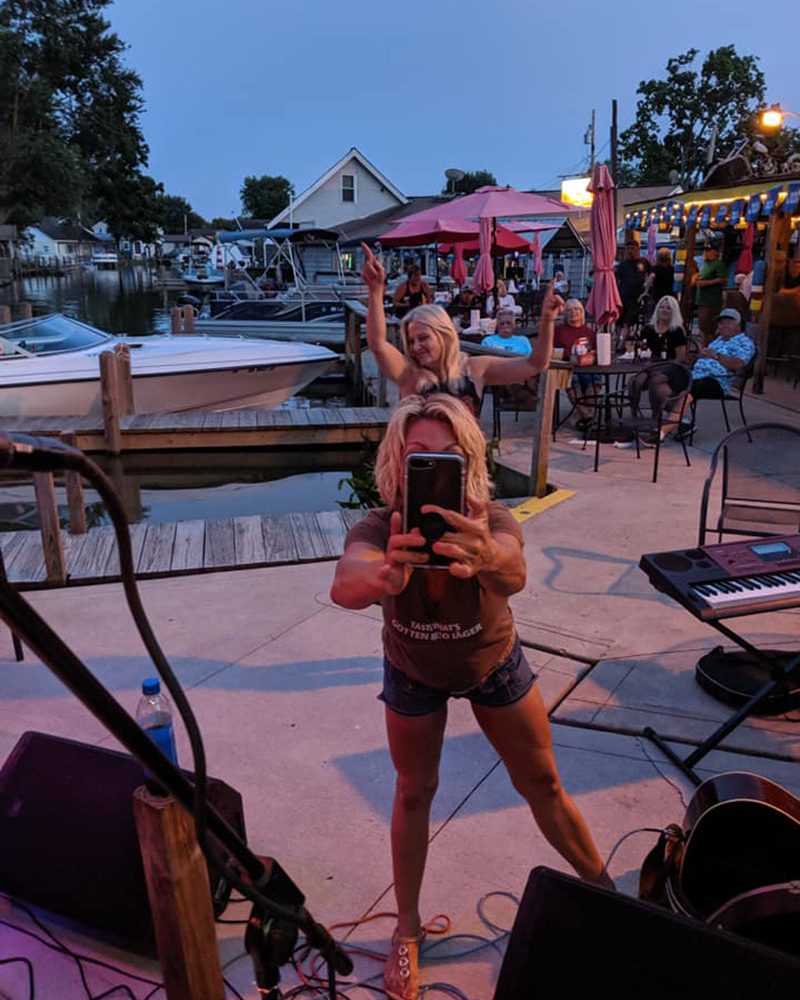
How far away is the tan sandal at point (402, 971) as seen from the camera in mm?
2074

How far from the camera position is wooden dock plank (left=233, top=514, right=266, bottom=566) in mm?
5562

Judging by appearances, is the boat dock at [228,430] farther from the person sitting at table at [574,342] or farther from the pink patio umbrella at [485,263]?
the pink patio umbrella at [485,263]

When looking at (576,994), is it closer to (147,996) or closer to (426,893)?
(426,893)

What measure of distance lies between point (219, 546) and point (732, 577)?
4.02 metres

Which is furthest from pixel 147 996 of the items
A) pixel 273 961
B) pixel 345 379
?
pixel 345 379

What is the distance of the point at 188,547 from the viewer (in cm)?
582

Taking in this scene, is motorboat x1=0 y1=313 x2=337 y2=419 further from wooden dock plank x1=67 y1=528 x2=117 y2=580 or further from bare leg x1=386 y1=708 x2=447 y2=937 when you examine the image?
bare leg x1=386 y1=708 x2=447 y2=937

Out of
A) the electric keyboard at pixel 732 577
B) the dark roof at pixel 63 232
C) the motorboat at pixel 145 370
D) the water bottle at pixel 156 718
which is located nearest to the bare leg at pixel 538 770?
the electric keyboard at pixel 732 577

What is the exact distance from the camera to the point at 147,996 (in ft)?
6.93

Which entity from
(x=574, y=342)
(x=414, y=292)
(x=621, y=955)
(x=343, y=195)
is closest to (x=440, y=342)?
(x=621, y=955)

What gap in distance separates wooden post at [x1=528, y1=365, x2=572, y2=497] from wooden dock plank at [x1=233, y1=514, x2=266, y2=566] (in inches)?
93.0

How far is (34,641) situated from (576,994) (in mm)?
1313

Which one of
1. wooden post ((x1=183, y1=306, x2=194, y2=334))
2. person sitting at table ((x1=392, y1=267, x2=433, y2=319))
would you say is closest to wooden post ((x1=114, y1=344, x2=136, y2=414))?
person sitting at table ((x1=392, y1=267, x2=433, y2=319))

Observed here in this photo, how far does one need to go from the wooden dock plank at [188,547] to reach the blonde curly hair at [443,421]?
3.90 meters
